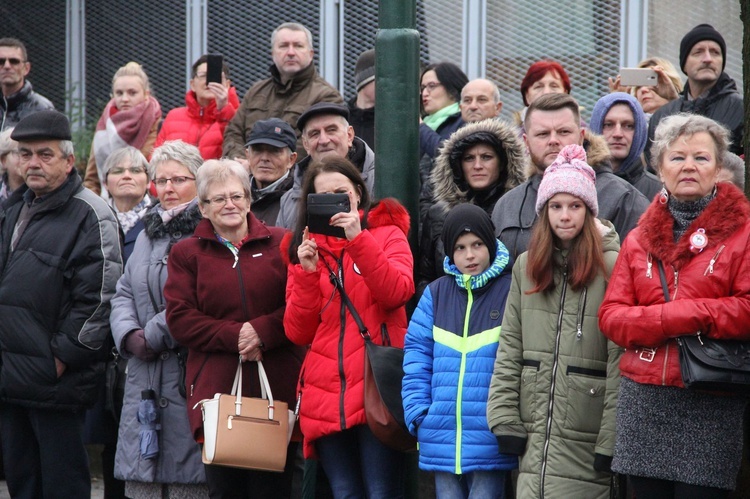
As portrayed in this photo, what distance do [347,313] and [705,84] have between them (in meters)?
3.39

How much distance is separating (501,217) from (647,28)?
16.1ft

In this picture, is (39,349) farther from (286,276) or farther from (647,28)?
(647,28)

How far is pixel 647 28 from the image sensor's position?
10227 mm

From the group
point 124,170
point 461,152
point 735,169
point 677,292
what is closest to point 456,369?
point 677,292

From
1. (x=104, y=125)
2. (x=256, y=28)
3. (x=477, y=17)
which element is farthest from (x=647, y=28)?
(x=104, y=125)

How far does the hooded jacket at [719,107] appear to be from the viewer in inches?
295

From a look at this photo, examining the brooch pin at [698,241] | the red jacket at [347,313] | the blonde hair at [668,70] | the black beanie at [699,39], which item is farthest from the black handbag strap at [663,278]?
the blonde hair at [668,70]

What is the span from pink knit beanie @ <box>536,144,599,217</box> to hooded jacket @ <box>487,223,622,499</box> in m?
0.25

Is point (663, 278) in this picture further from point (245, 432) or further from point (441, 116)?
point (441, 116)

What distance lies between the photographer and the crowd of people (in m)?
4.81

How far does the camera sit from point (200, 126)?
933cm

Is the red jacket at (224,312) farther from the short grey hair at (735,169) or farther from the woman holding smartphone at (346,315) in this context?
the short grey hair at (735,169)

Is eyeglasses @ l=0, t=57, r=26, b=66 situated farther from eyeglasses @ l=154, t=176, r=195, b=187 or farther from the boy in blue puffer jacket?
the boy in blue puffer jacket

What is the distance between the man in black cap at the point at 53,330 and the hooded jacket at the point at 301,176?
1037 millimetres
